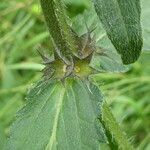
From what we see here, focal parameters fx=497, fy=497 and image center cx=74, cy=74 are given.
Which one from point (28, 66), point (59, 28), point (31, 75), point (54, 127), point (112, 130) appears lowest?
point (31, 75)

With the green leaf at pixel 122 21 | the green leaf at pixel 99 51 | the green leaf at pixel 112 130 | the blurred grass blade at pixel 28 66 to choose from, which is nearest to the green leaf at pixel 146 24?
the green leaf at pixel 99 51

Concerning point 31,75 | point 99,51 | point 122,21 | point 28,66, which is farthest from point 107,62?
point 31,75

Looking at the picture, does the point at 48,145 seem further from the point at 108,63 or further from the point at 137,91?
the point at 137,91

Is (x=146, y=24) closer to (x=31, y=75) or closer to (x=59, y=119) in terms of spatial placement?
(x=59, y=119)

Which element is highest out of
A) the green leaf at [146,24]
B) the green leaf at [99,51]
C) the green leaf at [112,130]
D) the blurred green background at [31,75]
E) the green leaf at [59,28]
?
the green leaf at [59,28]

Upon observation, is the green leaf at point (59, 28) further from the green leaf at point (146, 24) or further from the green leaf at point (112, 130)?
the green leaf at point (146, 24)

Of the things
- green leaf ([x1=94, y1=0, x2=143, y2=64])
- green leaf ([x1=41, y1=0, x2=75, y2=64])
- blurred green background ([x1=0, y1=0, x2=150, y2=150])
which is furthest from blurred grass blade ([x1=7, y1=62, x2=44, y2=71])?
green leaf ([x1=94, y1=0, x2=143, y2=64])
